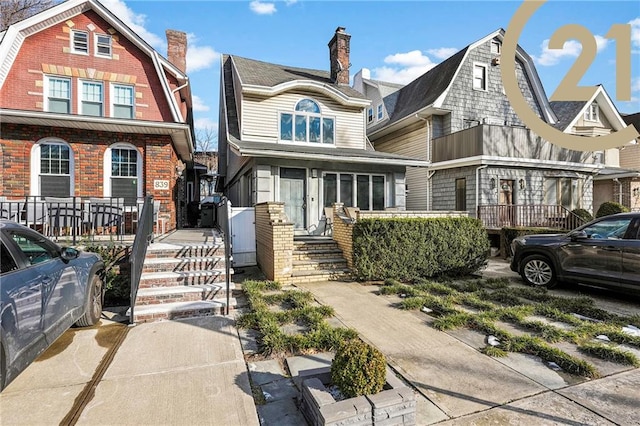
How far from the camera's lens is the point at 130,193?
995 cm

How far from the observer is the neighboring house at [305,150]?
1011 cm

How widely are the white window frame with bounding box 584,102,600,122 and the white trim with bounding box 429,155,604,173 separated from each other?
15.8ft

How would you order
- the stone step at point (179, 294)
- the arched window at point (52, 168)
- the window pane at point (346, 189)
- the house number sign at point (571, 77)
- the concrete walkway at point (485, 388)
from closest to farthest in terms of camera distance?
the concrete walkway at point (485, 388)
the stone step at point (179, 294)
the arched window at point (52, 168)
the house number sign at point (571, 77)
the window pane at point (346, 189)

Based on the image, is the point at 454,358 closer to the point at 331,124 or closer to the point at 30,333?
the point at 30,333

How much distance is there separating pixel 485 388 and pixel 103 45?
42.5 ft

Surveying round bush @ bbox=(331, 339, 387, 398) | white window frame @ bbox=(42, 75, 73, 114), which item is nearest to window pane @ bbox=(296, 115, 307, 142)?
white window frame @ bbox=(42, 75, 73, 114)

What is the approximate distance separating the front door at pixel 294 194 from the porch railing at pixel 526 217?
750 centimetres

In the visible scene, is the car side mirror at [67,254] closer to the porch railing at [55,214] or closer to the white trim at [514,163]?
the porch railing at [55,214]

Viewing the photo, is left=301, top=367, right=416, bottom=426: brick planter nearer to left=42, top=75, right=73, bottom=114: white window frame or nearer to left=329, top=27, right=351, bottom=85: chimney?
left=42, top=75, right=73, bottom=114: white window frame

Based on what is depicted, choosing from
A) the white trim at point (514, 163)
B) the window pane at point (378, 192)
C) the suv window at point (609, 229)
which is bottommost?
the suv window at point (609, 229)

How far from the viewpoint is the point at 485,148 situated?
42.3 feet

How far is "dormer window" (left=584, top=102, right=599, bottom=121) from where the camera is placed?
18.3 m

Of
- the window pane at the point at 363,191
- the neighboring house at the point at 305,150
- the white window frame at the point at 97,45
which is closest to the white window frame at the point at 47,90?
the white window frame at the point at 97,45

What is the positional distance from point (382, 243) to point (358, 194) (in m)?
4.30
